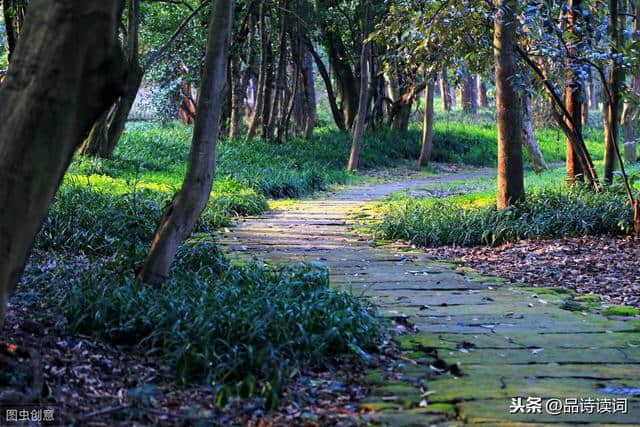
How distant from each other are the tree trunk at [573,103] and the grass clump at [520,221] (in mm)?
1174

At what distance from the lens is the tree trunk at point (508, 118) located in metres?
10.8

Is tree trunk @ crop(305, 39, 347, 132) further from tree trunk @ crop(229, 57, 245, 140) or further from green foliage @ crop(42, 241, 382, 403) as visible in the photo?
green foliage @ crop(42, 241, 382, 403)

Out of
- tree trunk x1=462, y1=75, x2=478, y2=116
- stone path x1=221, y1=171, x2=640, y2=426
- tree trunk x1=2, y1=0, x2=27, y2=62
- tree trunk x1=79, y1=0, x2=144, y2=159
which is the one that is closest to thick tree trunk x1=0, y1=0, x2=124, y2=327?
stone path x1=221, y1=171, x2=640, y2=426

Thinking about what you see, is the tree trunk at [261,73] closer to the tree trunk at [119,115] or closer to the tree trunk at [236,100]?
the tree trunk at [236,100]

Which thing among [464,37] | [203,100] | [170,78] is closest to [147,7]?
[170,78]

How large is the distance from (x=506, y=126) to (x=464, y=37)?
1570 mm

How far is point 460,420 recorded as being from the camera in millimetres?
3967

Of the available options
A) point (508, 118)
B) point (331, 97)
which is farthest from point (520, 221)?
point (331, 97)

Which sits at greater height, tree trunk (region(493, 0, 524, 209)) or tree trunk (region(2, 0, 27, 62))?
tree trunk (region(2, 0, 27, 62))

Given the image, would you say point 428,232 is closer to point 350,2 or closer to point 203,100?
point 203,100

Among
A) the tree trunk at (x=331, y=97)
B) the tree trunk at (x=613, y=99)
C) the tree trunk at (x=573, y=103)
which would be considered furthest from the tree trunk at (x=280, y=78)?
the tree trunk at (x=613, y=99)

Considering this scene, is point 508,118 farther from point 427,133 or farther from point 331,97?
point 331,97

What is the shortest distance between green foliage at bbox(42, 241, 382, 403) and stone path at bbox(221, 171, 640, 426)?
0.43m

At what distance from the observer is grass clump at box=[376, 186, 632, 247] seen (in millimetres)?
10205
